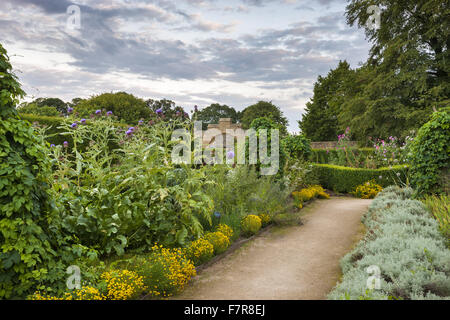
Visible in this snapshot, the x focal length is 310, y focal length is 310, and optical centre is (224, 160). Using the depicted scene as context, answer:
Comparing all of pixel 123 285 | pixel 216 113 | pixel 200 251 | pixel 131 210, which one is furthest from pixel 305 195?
pixel 216 113

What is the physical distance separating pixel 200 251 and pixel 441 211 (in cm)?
376

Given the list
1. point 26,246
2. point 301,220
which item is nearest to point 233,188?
point 301,220

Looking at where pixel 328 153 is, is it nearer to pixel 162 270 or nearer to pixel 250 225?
pixel 250 225

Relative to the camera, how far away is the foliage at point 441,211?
13.5 ft

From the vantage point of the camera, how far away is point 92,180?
4.62 metres

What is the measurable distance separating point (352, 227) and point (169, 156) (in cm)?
389

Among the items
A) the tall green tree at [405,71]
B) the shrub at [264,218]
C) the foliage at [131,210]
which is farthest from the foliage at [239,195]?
the tall green tree at [405,71]

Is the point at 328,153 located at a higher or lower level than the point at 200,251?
higher

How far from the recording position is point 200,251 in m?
4.11

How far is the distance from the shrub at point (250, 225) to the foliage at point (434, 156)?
349 cm

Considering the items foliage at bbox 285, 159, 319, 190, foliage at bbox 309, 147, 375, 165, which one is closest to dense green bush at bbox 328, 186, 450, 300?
foliage at bbox 285, 159, 319, 190

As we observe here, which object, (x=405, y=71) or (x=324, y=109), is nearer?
(x=405, y=71)

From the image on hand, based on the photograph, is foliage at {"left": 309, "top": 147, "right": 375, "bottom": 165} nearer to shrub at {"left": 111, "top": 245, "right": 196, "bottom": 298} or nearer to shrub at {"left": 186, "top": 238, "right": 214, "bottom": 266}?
shrub at {"left": 186, "top": 238, "right": 214, "bottom": 266}
